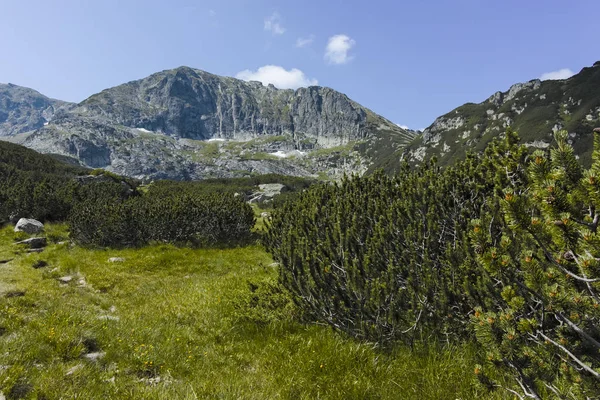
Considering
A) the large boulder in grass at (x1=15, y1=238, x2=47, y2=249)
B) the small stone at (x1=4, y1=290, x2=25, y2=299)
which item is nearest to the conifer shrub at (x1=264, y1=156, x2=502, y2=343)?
the small stone at (x1=4, y1=290, x2=25, y2=299)

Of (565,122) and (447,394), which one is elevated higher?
(565,122)

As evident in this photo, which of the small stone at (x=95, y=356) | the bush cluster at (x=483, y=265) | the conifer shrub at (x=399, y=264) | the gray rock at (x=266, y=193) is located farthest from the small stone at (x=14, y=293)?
the gray rock at (x=266, y=193)

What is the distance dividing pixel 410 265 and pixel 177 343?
4.69 meters

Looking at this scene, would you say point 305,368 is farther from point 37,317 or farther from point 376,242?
point 37,317

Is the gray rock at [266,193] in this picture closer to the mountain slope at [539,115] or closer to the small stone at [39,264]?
the small stone at [39,264]

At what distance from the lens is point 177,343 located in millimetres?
6387

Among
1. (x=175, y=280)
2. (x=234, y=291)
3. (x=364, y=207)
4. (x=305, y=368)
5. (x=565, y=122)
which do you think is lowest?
(x=175, y=280)

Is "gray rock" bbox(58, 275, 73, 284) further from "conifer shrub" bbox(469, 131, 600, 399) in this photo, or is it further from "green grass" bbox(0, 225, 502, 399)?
"conifer shrub" bbox(469, 131, 600, 399)

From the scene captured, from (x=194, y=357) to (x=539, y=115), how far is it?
632ft

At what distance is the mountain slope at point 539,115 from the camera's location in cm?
13000

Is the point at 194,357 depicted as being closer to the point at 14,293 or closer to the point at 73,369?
the point at 73,369

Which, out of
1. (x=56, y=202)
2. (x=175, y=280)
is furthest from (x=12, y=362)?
(x=56, y=202)

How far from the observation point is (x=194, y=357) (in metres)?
5.88

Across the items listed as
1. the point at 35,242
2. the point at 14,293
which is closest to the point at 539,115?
the point at 35,242
